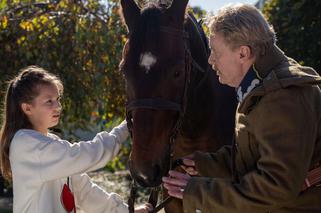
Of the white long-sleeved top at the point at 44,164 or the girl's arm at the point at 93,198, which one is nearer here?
the white long-sleeved top at the point at 44,164

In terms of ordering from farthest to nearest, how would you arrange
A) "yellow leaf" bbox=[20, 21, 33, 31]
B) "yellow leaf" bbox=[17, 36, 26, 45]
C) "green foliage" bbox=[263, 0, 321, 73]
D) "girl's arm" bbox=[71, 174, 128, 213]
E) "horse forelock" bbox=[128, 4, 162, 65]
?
"green foliage" bbox=[263, 0, 321, 73] → "yellow leaf" bbox=[17, 36, 26, 45] → "yellow leaf" bbox=[20, 21, 33, 31] → "girl's arm" bbox=[71, 174, 128, 213] → "horse forelock" bbox=[128, 4, 162, 65]

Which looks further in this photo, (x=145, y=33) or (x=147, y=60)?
(x=145, y=33)

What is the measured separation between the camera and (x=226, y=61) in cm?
203

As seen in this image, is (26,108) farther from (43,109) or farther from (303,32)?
(303,32)

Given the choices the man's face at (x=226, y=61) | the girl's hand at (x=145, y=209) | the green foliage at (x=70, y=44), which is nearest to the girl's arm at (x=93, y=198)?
the girl's hand at (x=145, y=209)

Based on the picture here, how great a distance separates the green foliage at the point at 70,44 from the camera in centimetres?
513

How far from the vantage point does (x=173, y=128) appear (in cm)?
248

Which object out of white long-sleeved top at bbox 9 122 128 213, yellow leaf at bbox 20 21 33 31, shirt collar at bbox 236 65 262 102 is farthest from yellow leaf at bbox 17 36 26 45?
shirt collar at bbox 236 65 262 102


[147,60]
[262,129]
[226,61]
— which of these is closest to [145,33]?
[147,60]

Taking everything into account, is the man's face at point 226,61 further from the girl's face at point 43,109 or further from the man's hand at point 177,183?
the girl's face at point 43,109

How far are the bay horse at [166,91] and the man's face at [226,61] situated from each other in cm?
41

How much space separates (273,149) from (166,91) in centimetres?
77

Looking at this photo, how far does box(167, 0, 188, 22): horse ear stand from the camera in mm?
2678

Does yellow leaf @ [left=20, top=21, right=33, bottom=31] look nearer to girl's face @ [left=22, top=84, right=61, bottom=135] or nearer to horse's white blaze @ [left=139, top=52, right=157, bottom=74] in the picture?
girl's face @ [left=22, top=84, right=61, bottom=135]
